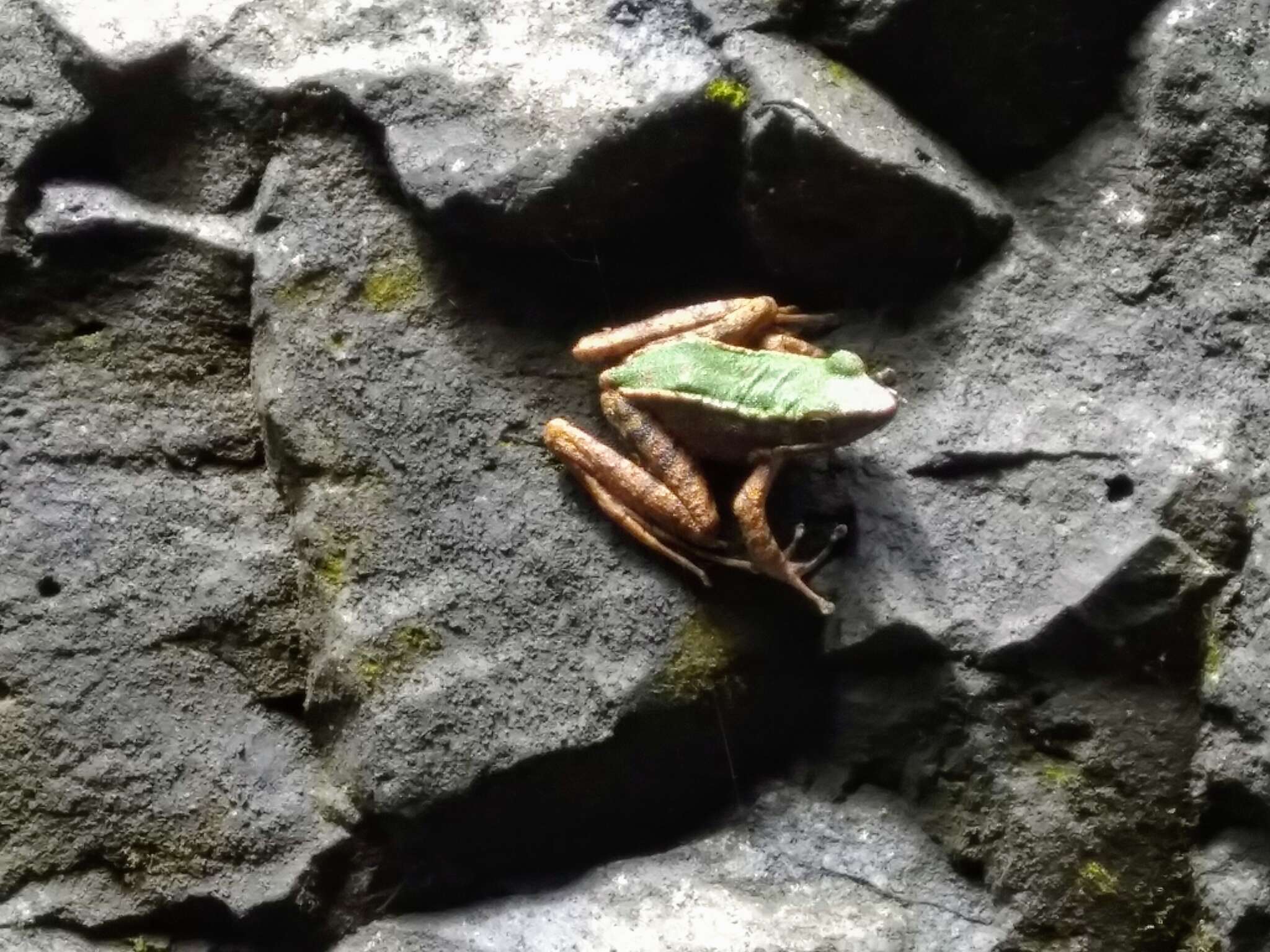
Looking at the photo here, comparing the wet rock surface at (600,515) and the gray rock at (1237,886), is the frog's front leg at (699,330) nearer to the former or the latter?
the wet rock surface at (600,515)

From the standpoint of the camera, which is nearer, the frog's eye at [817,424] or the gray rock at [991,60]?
the frog's eye at [817,424]

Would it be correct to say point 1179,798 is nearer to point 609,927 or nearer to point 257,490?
point 609,927

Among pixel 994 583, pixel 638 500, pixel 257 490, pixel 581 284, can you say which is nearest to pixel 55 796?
pixel 257 490

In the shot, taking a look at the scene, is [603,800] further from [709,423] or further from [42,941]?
[42,941]

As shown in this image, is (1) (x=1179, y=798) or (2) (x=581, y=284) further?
(2) (x=581, y=284)

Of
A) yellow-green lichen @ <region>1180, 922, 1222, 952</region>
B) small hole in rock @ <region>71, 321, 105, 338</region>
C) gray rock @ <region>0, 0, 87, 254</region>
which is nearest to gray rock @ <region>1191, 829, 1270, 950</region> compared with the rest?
yellow-green lichen @ <region>1180, 922, 1222, 952</region>

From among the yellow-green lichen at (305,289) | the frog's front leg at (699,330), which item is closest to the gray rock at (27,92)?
the yellow-green lichen at (305,289)

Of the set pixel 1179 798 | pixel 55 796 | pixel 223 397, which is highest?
pixel 223 397

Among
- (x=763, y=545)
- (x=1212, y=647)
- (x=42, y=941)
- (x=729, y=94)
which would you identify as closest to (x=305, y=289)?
(x=729, y=94)
